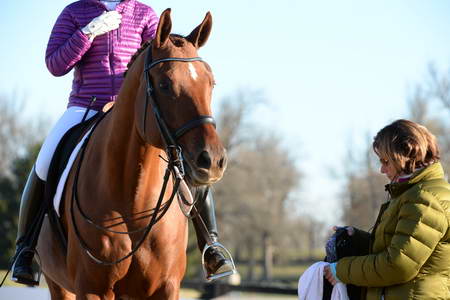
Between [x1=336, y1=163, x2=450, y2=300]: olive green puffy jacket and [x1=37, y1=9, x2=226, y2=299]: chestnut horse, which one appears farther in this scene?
[x1=37, y1=9, x2=226, y2=299]: chestnut horse

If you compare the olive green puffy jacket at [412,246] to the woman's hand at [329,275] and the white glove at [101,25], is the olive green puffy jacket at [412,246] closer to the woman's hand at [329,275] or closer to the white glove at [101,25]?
the woman's hand at [329,275]

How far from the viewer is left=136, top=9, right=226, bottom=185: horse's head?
3.69m

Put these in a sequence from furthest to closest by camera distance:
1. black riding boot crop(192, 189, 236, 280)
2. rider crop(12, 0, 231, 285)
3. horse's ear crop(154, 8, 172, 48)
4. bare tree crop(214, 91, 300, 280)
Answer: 1. bare tree crop(214, 91, 300, 280)
2. rider crop(12, 0, 231, 285)
3. black riding boot crop(192, 189, 236, 280)
4. horse's ear crop(154, 8, 172, 48)

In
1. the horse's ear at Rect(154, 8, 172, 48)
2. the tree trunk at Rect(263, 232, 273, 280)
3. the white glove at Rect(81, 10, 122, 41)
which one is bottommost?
the tree trunk at Rect(263, 232, 273, 280)

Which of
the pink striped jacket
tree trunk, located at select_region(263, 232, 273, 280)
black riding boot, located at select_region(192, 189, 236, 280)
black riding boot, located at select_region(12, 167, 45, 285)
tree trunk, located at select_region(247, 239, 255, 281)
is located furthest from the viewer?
tree trunk, located at select_region(263, 232, 273, 280)

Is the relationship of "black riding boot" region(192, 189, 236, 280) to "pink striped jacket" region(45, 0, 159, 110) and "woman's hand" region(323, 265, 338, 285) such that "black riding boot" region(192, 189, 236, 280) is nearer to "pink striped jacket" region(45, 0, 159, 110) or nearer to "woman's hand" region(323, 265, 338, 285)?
"pink striped jacket" region(45, 0, 159, 110)

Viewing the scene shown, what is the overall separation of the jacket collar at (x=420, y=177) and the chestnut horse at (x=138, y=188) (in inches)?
50.5

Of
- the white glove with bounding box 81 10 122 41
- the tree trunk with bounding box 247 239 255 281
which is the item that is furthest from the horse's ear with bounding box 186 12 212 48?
the tree trunk with bounding box 247 239 255 281

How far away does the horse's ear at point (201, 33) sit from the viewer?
449 cm

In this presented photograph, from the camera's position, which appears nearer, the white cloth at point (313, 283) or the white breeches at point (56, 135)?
the white cloth at point (313, 283)

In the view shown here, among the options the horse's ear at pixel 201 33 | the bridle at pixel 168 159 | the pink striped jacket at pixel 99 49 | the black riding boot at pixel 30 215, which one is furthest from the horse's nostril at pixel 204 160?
the black riding boot at pixel 30 215

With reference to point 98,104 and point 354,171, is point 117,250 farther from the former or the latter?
point 354,171

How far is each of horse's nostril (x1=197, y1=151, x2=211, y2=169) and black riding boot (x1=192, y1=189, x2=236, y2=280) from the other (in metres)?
1.47

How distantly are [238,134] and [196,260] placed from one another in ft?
64.1
